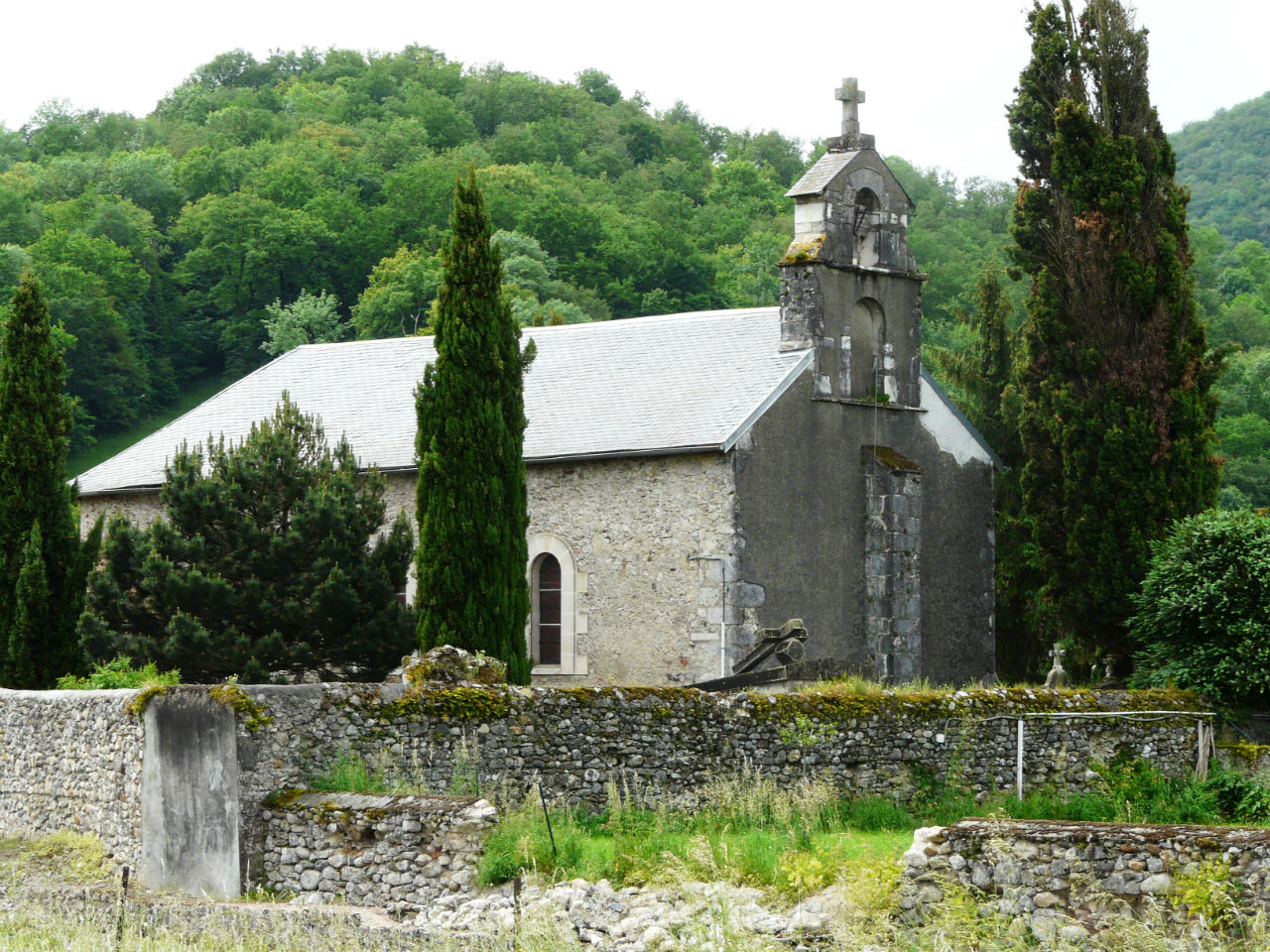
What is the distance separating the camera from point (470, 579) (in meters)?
20.7

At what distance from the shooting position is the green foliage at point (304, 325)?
58875mm

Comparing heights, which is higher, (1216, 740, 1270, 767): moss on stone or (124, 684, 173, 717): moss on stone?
(124, 684, 173, 717): moss on stone

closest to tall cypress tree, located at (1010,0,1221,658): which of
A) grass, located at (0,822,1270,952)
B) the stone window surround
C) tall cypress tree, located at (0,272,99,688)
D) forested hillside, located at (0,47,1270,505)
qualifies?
the stone window surround

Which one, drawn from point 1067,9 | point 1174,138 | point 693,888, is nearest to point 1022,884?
point 693,888

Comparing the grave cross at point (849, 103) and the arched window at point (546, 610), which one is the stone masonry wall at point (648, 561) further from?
the grave cross at point (849, 103)

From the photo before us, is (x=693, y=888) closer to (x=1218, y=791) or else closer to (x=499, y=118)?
(x=1218, y=791)

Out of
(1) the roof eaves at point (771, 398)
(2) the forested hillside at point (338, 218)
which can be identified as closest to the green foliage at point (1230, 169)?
(2) the forested hillside at point (338, 218)

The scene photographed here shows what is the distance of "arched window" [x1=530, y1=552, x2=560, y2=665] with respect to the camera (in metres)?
24.9

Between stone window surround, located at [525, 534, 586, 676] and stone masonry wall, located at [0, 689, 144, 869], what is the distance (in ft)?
28.6

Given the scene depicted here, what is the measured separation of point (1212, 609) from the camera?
19.7m

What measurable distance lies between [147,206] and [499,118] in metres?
21.5

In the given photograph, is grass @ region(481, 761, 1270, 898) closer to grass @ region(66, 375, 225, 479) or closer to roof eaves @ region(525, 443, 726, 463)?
roof eaves @ region(525, 443, 726, 463)

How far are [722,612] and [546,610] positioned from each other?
11.1 feet

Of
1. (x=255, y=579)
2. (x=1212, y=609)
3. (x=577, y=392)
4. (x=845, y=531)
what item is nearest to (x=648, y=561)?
(x=845, y=531)
